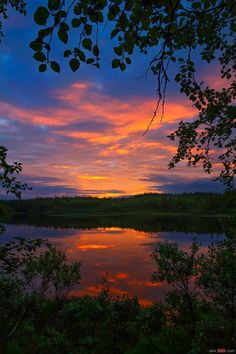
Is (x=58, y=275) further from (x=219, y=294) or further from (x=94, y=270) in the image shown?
(x=94, y=270)

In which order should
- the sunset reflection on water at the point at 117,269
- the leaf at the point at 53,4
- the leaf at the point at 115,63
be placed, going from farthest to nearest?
the sunset reflection on water at the point at 117,269 → the leaf at the point at 115,63 → the leaf at the point at 53,4

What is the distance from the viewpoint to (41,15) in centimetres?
226

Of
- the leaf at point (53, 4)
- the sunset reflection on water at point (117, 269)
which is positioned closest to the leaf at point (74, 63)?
the leaf at point (53, 4)

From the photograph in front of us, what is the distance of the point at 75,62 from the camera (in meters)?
2.69

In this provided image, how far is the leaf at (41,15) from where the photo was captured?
88.2 inches

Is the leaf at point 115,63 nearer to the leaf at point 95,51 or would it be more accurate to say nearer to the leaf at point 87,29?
the leaf at point 95,51

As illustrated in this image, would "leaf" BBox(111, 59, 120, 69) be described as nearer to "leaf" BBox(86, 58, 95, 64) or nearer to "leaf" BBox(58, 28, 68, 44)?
"leaf" BBox(86, 58, 95, 64)

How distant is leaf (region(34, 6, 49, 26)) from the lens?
2240 mm

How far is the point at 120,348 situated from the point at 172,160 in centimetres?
934

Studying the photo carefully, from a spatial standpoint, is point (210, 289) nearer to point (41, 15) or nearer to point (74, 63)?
point (74, 63)

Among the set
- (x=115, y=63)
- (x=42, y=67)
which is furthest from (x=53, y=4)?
(x=115, y=63)

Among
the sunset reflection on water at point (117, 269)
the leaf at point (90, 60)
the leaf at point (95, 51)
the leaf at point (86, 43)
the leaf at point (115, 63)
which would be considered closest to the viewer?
the leaf at point (86, 43)

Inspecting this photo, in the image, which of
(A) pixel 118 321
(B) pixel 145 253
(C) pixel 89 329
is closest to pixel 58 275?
(C) pixel 89 329

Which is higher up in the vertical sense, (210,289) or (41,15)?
(41,15)
